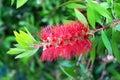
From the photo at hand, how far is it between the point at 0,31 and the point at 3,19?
87mm

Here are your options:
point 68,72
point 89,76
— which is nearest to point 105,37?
point 68,72

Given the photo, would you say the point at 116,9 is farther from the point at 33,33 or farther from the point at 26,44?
the point at 33,33

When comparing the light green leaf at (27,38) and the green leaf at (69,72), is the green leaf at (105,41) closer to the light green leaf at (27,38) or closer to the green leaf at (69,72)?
the light green leaf at (27,38)

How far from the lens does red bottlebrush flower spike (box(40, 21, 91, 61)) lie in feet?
2.76

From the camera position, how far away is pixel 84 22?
36.3 inches

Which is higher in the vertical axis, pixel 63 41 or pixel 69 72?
pixel 63 41

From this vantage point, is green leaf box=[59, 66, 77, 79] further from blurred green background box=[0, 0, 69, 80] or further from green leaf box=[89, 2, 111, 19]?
blurred green background box=[0, 0, 69, 80]

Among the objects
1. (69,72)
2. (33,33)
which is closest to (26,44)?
(69,72)

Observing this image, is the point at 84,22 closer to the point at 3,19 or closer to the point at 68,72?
the point at 68,72

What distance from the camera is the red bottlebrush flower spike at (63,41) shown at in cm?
84

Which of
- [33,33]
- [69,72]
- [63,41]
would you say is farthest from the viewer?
[33,33]

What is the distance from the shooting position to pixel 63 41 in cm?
85

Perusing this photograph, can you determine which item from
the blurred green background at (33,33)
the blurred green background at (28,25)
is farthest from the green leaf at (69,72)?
the blurred green background at (28,25)

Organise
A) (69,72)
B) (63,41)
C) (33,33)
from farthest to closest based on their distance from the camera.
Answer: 1. (33,33)
2. (69,72)
3. (63,41)
